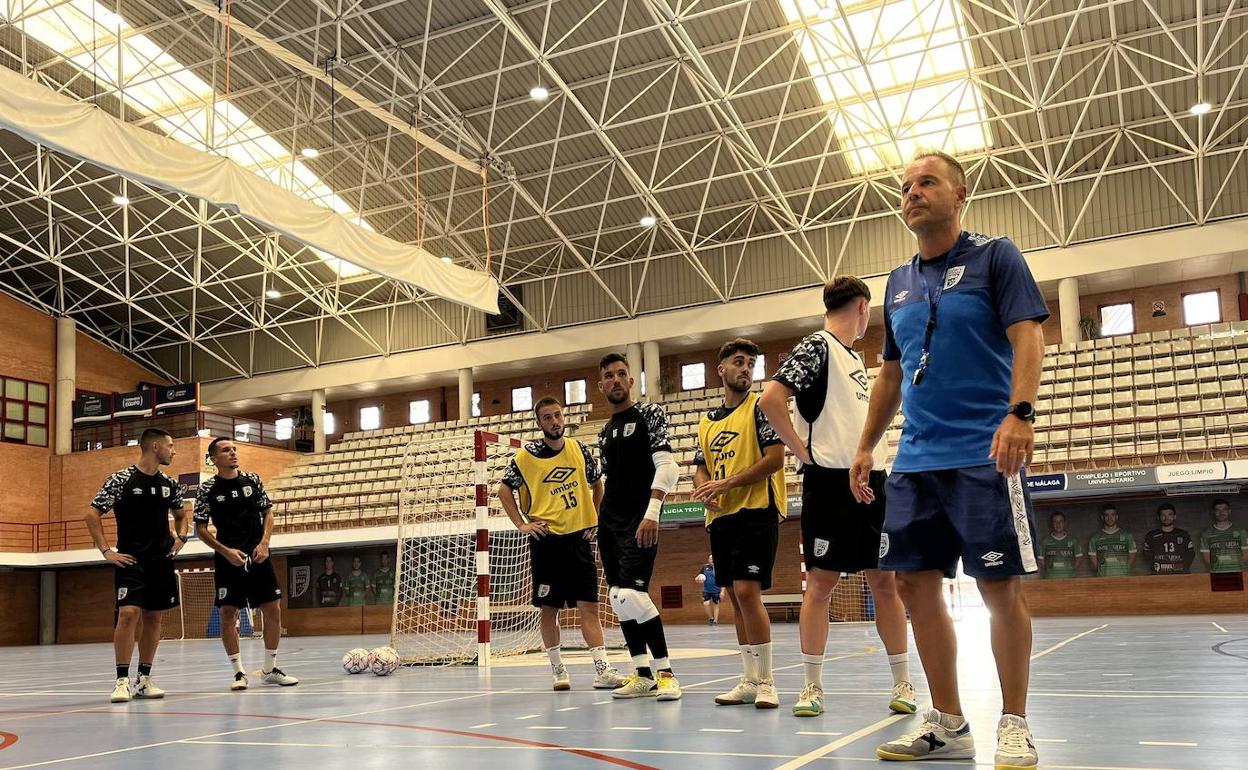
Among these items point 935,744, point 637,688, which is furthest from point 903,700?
point 637,688

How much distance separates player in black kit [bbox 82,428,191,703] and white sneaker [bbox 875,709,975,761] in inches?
257

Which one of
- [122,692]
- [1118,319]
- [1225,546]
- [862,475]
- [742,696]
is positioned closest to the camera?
[862,475]

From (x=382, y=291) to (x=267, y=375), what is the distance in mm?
5174

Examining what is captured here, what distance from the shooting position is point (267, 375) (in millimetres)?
33688

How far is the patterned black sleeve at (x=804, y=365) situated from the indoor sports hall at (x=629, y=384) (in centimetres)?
5

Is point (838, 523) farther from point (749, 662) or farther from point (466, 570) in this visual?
point (466, 570)

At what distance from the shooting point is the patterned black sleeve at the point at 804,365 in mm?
5109

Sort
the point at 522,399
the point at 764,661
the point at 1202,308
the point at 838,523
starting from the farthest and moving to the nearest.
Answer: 1. the point at 522,399
2. the point at 1202,308
3. the point at 764,661
4. the point at 838,523

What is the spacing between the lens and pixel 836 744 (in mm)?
4227

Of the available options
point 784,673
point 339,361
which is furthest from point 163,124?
point 784,673

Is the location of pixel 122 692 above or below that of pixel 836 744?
below

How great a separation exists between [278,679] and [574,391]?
74.7 ft

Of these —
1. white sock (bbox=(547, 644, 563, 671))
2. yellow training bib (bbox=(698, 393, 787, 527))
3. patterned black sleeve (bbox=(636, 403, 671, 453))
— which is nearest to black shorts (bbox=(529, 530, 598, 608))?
white sock (bbox=(547, 644, 563, 671))

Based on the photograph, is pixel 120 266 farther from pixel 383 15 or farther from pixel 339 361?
pixel 383 15
